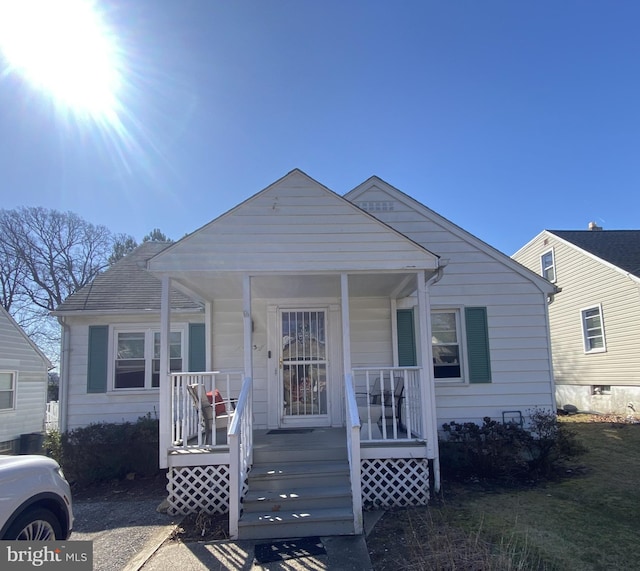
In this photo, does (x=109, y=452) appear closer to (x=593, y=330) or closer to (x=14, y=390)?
(x=14, y=390)

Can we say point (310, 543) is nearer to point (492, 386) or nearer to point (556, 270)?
point (492, 386)

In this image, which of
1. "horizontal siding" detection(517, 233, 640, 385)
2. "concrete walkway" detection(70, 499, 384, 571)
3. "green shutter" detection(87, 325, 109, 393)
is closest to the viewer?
"concrete walkway" detection(70, 499, 384, 571)

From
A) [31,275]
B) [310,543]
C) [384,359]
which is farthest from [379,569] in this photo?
[31,275]

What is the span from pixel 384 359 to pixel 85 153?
25.9 ft

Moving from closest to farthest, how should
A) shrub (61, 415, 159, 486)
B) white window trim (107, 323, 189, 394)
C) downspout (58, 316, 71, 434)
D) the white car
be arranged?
the white car
shrub (61, 415, 159, 486)
downspout (58, 316, 71, 434)
white window trim (107, 323, 189, 394)

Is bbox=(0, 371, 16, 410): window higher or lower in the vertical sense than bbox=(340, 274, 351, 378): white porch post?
lower

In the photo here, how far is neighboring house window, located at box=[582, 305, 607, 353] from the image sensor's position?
13952 mm

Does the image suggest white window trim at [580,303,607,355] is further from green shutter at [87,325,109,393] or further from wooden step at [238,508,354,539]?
green shutter at [87,325,109,393]

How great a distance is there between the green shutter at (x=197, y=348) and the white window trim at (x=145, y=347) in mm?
311

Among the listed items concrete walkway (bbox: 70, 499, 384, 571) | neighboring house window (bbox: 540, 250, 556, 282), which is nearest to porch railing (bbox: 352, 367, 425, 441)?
concrete walkway (bbox: 70, 499, 384, 571)

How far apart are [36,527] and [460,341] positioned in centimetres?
704

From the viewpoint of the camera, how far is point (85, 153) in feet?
31.1

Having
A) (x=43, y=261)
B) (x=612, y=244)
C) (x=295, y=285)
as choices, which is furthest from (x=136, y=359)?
(x=43, y=261)

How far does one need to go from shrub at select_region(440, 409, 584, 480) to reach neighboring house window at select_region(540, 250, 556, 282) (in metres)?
11.0
